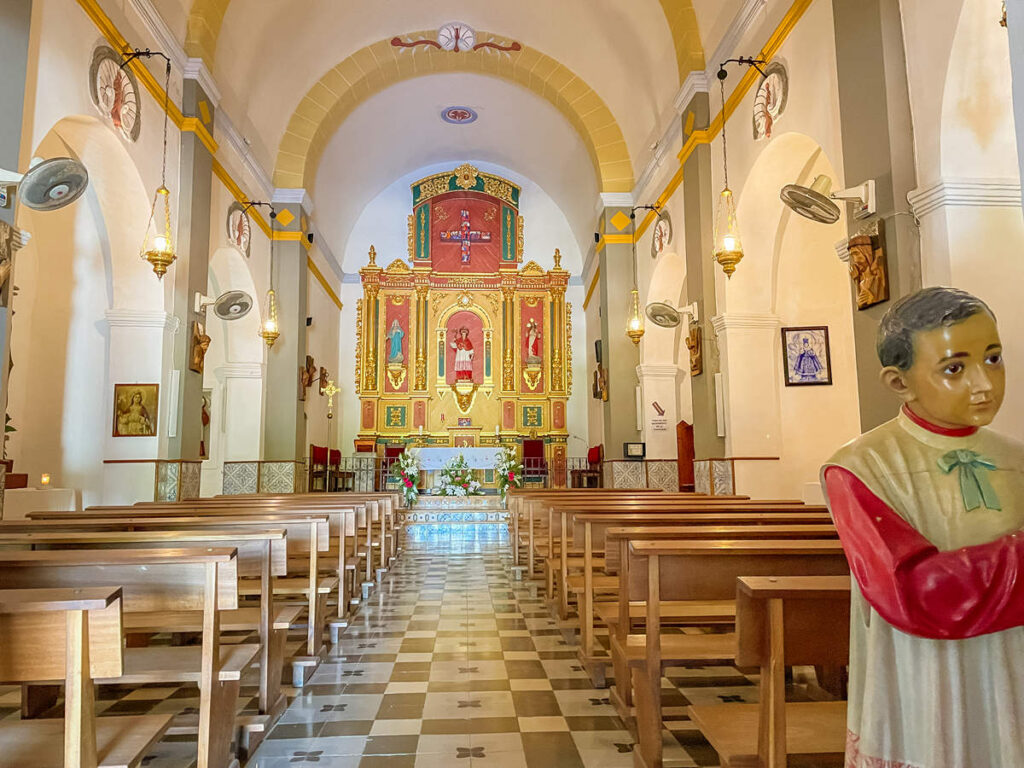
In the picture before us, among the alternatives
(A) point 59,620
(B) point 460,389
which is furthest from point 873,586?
(B) point 460,389

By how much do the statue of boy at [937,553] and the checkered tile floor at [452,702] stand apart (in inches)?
62.1

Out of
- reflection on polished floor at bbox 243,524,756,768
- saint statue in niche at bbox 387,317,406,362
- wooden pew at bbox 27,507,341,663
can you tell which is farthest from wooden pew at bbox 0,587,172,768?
saint statue in niche at bbox 387,317,406,362

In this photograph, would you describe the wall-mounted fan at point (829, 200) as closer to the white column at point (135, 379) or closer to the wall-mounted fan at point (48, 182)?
the wall-mounted fan at point (48, 182)

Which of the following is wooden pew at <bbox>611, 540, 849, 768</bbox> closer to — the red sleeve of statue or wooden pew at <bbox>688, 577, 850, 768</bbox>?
wooden pew at <bbox>688, 577, 850, 768</bbox>

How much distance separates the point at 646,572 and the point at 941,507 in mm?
1584

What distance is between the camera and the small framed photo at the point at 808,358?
845 centimetres

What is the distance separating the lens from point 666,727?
9.47 ft

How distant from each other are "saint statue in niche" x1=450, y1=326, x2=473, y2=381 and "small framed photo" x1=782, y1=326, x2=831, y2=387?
391 inches

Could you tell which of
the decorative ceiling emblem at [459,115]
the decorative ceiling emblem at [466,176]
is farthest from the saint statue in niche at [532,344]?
the decorative ceiling emblem at [459,115]

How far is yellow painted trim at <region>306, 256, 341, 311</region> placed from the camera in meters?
13.7

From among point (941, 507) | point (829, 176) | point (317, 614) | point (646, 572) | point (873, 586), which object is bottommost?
point (317, 614)

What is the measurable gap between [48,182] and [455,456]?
11.7m

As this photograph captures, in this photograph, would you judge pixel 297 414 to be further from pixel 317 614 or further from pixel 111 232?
pixel 317 614

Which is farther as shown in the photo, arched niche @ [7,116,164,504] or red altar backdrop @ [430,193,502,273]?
red altar backdrop @ [430,193,502,273]
